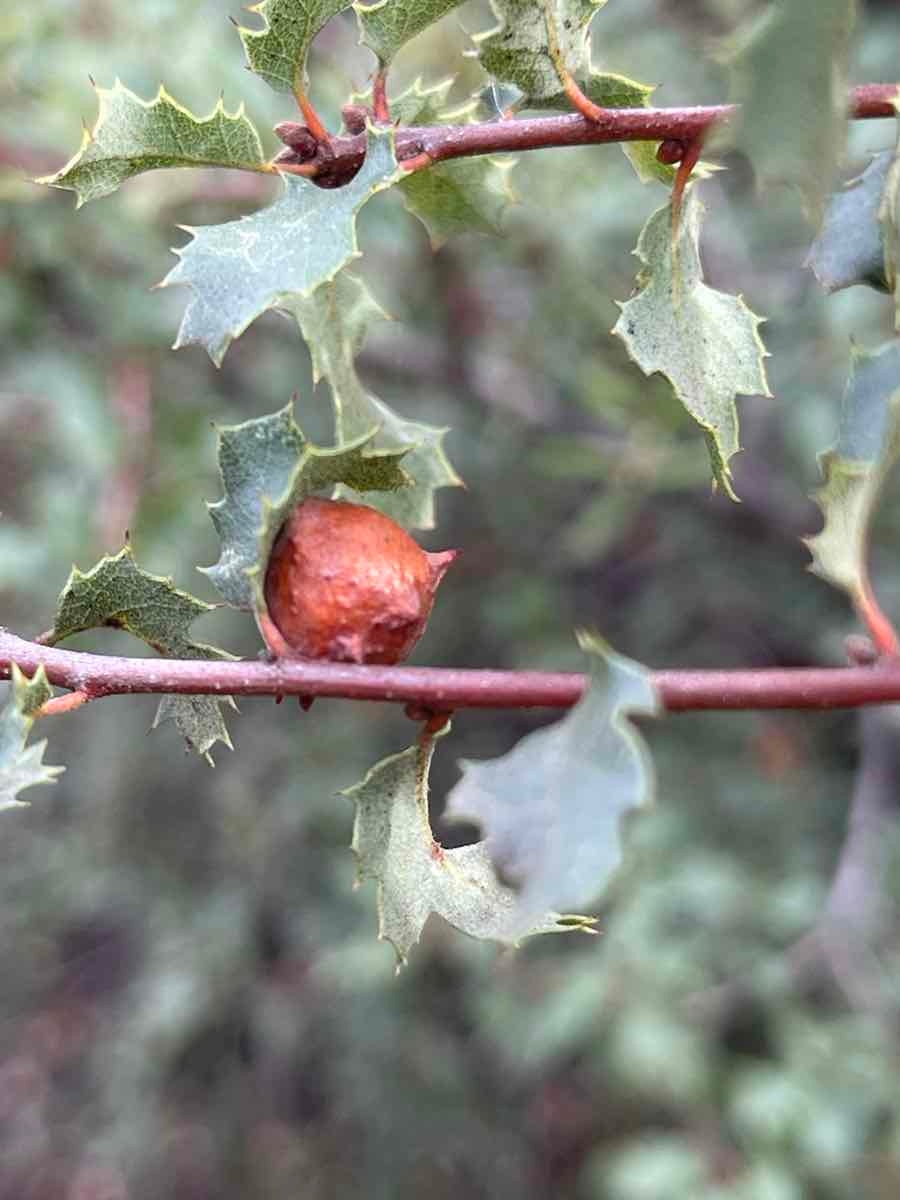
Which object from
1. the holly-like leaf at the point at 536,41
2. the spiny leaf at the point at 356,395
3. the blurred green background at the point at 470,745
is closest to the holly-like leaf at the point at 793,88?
the holly-like leaf at the point at 536,41

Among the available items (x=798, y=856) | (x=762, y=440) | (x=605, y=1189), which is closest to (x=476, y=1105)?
(x=605, y=1189)

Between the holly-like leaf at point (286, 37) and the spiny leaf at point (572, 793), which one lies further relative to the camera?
the holly-like leaf at point (286, 37)

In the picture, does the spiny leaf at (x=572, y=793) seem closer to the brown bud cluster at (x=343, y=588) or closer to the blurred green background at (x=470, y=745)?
the brown bud cluster at (x=343, y=588)

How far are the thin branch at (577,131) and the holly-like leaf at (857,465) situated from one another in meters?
0.16

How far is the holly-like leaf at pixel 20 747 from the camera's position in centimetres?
61

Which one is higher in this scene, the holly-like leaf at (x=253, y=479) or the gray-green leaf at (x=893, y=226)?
the gray-green leaf at (x=893, y=226)

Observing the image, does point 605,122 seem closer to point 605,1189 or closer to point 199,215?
point 199,215

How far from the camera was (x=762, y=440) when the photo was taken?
2.70 m

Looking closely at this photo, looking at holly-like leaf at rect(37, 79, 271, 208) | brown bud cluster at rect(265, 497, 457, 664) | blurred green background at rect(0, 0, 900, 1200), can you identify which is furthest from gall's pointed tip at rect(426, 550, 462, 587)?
blurred green background at rect(0, 0, 900, 1200)

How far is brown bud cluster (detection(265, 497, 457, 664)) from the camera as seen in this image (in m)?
0.67

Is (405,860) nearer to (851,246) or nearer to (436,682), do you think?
(436,682)

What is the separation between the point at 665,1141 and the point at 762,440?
1.40 m

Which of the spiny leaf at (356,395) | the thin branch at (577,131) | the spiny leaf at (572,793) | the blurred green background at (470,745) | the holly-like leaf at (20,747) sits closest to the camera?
the spiny leaf at (572,793)

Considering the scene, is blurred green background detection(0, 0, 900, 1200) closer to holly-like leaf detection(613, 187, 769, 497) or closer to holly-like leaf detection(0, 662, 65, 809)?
holly-like leaf detection(613, 187, 769, 497)
